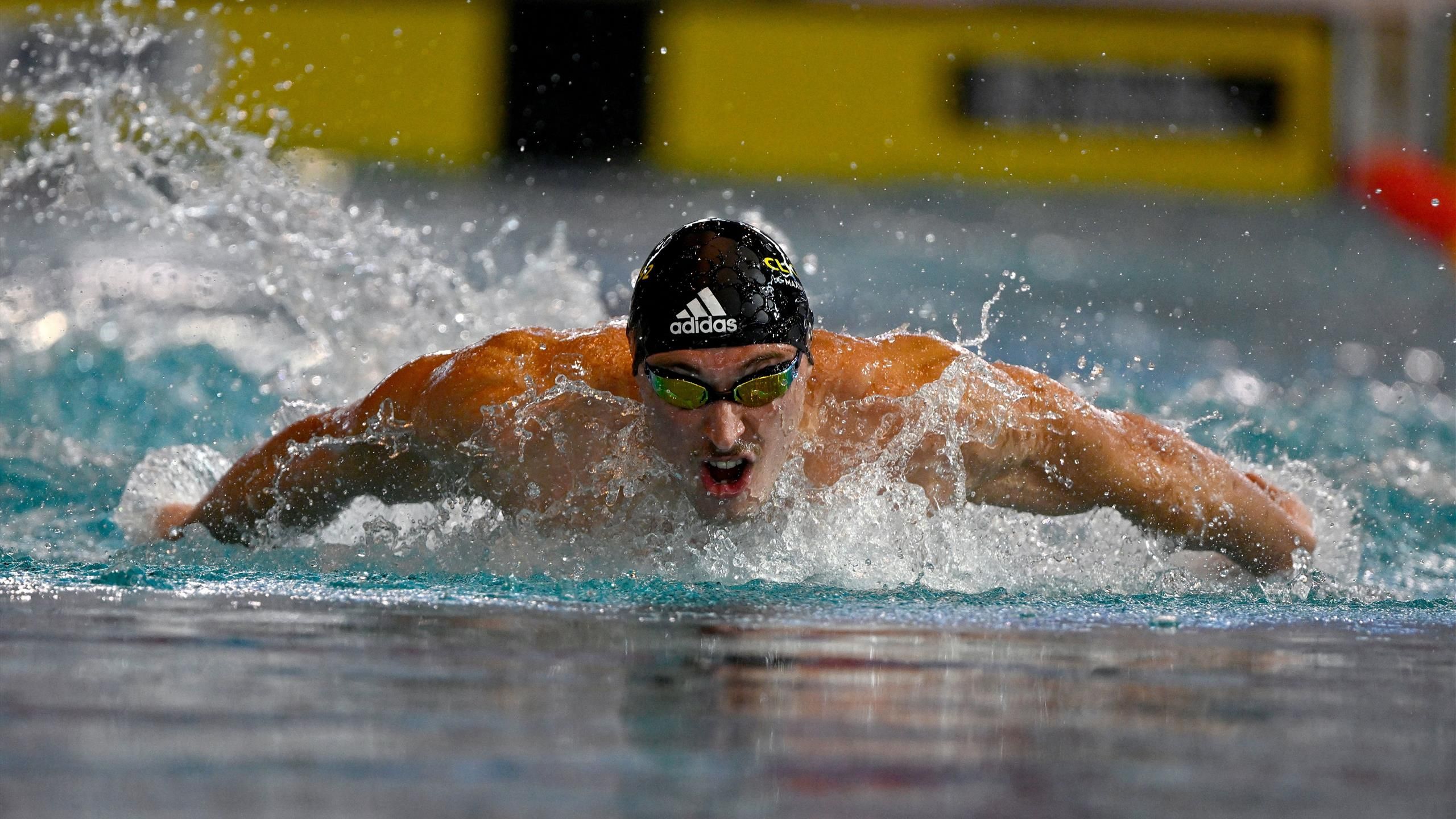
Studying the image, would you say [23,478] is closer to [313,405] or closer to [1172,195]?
[313,405]

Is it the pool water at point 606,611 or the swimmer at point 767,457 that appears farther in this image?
the swimmer at point 767,457

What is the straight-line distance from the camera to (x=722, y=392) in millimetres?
3580

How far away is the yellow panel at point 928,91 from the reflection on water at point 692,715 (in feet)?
29.4

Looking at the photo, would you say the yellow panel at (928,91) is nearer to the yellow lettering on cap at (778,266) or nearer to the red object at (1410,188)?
the red object at (1410,188)

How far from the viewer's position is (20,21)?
10.6 metres

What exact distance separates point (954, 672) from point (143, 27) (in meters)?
9.39

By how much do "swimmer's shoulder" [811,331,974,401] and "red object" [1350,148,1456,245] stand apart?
334 inches

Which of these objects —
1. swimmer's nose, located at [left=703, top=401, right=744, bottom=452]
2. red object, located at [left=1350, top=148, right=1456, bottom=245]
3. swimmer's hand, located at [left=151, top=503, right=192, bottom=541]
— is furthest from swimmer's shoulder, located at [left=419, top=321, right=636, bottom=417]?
red object, located at [left=1350, top=148, right=1456, bottom=245]

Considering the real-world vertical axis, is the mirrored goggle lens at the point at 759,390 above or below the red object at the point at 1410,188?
below

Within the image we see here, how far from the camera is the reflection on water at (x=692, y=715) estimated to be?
1704mm

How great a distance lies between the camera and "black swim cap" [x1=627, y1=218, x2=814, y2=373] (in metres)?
3.62

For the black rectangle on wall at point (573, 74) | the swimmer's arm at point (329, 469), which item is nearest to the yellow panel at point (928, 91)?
the black rectangle on wall at point (573, 74)

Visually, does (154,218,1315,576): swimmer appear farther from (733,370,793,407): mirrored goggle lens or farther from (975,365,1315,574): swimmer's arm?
(733,370,793,407): mirrored goggle lens

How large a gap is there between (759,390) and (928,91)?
8471 millimetres
